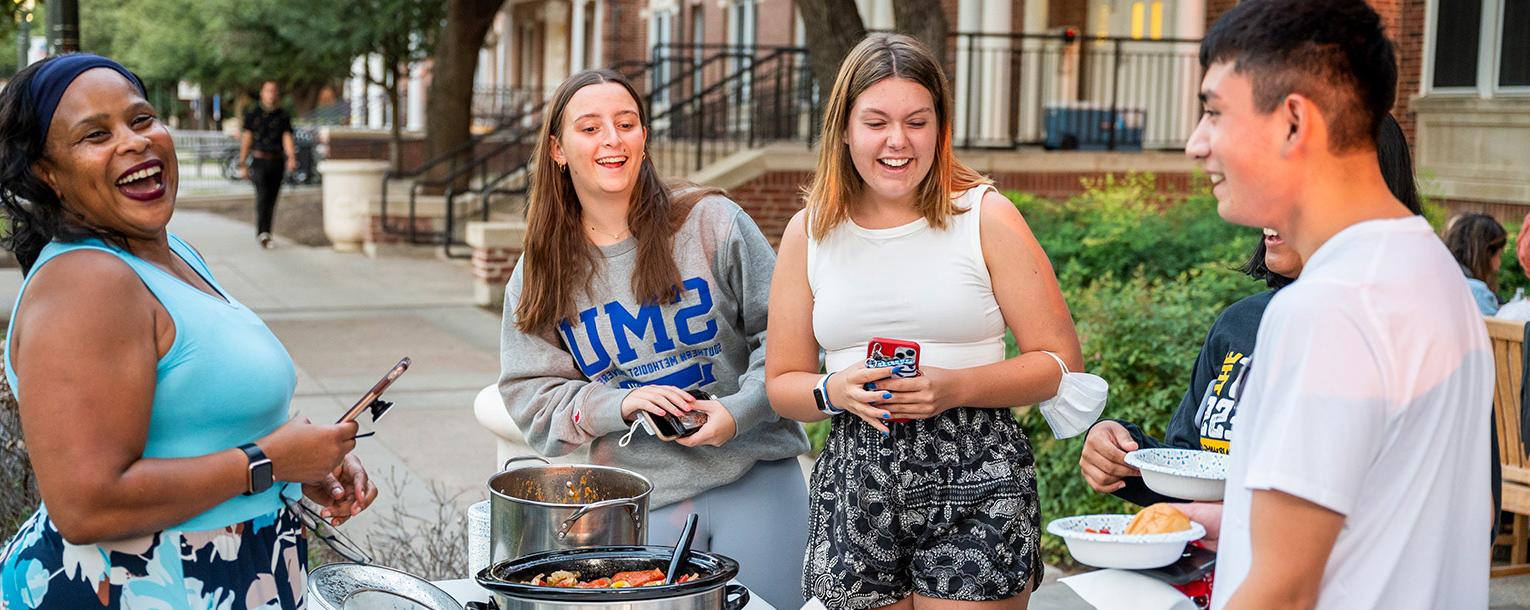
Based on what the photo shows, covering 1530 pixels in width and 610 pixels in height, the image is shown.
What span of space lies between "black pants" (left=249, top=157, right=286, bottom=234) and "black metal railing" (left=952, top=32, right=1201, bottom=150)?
8.41m

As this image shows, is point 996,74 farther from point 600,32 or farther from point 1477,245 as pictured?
point 600,32

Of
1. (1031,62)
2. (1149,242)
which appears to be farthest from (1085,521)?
(1031,62)

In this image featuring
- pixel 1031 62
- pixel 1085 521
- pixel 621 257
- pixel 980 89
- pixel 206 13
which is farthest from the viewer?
pixel 206 13

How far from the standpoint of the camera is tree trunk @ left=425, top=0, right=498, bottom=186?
1967 centimetres

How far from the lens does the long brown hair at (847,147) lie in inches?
119

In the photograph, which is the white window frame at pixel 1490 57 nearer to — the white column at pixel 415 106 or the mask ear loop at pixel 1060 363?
the mask ear loop at pixel 1060 363

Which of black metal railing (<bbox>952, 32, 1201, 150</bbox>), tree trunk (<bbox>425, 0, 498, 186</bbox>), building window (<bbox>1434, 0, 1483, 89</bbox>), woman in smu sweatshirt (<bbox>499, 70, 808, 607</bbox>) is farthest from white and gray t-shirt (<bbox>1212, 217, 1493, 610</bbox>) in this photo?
tree trunk (<bbox>425, 0, 498, 186</bbox>)

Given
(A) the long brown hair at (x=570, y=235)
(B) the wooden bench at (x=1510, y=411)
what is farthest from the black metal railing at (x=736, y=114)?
(A) the long brown hair at (x=570, y=235)

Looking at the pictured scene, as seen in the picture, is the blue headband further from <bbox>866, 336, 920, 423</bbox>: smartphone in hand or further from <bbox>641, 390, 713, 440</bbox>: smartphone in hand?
<bbox>866, 336, 920, 423</bbox>: smartphone in hand

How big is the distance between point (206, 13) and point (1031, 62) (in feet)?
85.4

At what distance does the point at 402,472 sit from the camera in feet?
24.4

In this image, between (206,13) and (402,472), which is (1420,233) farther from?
(206,13)

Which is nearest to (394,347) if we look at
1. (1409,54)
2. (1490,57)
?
(1490,57)

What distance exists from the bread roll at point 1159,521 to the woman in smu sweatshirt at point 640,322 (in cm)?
113
